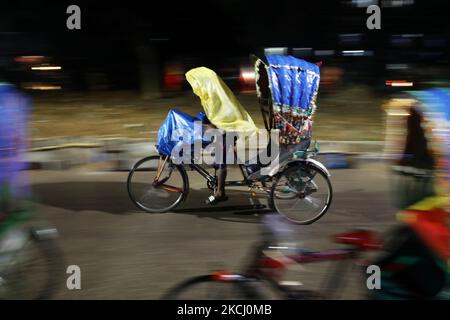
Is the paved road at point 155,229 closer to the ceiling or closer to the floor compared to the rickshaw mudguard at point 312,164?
closer to the floor

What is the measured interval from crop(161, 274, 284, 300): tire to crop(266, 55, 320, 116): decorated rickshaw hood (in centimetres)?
321

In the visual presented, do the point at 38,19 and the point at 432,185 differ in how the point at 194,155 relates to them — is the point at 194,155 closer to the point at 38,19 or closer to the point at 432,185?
the point at 432,185

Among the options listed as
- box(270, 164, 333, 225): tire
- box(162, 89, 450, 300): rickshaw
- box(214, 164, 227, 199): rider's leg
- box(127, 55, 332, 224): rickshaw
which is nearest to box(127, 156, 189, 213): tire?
box(127, 55, 332, 224): rickshaw

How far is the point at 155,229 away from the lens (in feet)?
20.9

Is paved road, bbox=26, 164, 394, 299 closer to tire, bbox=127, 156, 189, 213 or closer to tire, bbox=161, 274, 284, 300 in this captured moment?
tire, bbox=127, 156, 189, 213

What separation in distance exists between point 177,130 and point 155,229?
1.22 m

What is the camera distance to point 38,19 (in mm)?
14289

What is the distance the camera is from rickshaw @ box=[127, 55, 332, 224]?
6.59 metres

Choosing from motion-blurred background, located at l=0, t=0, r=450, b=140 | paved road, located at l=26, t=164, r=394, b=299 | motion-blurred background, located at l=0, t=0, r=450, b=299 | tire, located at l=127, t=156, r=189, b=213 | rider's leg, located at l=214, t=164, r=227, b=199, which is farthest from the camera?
motion-blurred background, located at l=0, t=0, r=450, b=140

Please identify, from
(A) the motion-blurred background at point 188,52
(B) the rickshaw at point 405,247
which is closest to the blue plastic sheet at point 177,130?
(B) the rickshaw at point 405,247

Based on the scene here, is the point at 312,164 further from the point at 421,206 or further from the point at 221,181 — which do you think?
the point at 421,206

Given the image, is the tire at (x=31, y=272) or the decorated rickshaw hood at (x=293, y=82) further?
the decorated rickshaw hood at (x=293, y=82)

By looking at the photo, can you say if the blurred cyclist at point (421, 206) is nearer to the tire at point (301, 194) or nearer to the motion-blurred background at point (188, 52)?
the tire at point (301, 194)

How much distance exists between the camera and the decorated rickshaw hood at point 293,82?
6523mm
